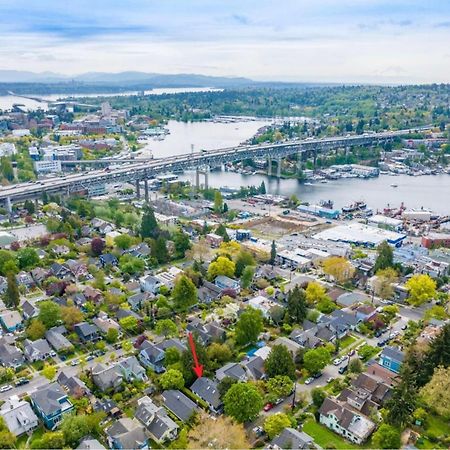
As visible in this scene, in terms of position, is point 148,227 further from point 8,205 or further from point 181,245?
point 8,205

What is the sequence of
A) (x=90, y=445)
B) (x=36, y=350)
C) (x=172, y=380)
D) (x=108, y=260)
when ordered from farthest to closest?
(x=108, y=260) → (x=36, y=350) → (x=172, y=380) → (x=90, y=445)

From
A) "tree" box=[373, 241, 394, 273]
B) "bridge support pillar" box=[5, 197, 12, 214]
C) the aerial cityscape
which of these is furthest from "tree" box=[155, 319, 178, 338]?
"bridge support pillar" box=[5, 197, 12, 214]

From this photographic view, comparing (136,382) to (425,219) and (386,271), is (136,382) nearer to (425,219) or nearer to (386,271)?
(386,271)

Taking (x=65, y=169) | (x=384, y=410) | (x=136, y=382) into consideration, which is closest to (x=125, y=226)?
(x=136, y=382)

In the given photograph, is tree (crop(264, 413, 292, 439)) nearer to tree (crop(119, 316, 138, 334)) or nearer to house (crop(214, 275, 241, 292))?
tree (crop(119, 316, 138, 334))

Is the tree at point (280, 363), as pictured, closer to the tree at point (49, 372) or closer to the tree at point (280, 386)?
the tree at point (280, 386)

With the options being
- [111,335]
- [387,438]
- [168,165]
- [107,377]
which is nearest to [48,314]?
[111,335]

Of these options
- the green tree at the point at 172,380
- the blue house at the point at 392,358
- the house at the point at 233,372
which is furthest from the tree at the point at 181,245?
the blue house at the point at 392,358
